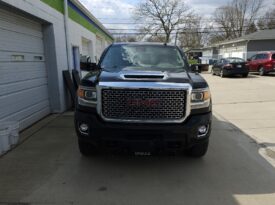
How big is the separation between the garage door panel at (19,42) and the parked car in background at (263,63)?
63.7ft

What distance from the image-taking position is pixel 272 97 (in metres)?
13.1

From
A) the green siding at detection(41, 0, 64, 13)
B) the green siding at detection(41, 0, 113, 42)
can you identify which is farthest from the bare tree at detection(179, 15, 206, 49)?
the green siding at detection(41, 0, 64, 13)

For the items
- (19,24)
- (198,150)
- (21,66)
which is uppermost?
(19,24)

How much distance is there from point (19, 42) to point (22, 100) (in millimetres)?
1327

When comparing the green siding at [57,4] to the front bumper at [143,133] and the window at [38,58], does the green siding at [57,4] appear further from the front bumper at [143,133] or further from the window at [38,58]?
the front bumper at [143,133]

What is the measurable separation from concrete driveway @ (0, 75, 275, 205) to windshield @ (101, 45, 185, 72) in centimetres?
156

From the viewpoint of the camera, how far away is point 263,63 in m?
25.5

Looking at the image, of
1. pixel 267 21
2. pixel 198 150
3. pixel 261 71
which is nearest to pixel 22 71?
pixel 198 150

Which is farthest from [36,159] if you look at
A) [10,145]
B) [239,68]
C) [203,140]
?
[239,68]

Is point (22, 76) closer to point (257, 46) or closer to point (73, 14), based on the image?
point (73, 14)

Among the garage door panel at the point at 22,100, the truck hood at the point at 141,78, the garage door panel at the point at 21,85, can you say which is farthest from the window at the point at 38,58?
the truck hood at the point at 141,78

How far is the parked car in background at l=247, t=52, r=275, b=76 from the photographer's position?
24859 mm

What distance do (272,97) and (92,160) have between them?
9908mm

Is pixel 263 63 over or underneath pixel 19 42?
underneath
